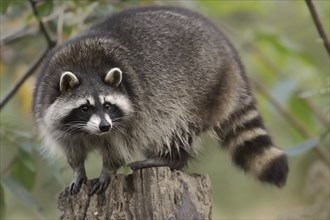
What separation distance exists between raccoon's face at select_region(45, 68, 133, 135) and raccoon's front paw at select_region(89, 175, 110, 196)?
39 centimetres

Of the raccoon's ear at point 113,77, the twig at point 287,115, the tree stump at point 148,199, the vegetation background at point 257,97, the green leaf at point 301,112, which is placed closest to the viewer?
the tree stump at point 148,199

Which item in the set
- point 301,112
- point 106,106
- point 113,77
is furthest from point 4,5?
point 301,112

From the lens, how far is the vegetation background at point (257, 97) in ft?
28.7

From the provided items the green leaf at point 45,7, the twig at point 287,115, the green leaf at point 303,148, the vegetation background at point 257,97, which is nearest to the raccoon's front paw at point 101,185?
the vegetation background at point 257,97

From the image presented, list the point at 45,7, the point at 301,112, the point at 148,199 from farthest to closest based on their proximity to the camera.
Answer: the point at 301,112
the point at 45,7
the point at 148,199

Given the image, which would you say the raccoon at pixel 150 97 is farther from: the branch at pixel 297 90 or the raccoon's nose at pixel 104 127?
the branch at pixel 297 90

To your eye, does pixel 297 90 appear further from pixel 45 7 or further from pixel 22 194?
pixel 22 194

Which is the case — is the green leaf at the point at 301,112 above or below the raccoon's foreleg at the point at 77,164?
below

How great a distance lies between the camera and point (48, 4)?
9312 mm

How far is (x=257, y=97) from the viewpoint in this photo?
37.0ft

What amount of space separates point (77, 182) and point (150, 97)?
3.35 feet

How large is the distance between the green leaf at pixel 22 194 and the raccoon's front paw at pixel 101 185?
39.3 inches

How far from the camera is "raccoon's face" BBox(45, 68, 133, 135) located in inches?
304

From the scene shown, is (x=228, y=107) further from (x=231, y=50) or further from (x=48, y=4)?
(x=48, y=4)
